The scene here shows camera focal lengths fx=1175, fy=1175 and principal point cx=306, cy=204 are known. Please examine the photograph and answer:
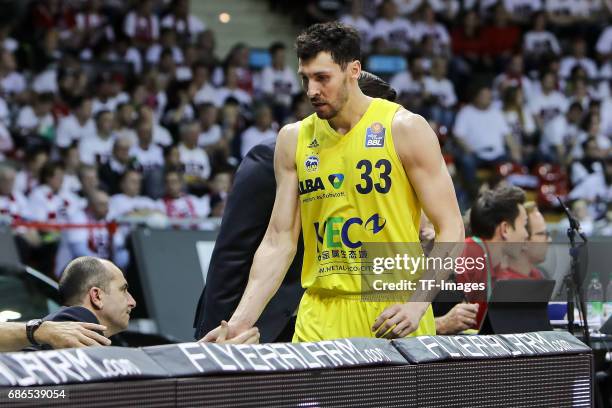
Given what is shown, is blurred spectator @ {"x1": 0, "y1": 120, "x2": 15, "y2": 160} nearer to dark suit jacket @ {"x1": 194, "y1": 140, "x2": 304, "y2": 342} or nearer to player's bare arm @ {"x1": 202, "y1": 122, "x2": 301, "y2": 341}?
dark suit jacket @ {"x1": 194, "y1": 140, "x2": 304, "y2": 342}

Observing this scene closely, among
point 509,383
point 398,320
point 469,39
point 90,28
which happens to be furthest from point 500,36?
point 509,383

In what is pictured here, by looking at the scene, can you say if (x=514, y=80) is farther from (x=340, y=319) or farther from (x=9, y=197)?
(x=340, y=319)

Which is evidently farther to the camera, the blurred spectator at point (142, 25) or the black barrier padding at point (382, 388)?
the blurred spectator at point (142, 25)

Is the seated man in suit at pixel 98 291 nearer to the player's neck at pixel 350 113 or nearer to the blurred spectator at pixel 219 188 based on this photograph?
the player's neck at pixel 350 113

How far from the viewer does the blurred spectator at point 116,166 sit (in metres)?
14.4

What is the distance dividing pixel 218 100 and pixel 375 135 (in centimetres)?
1229

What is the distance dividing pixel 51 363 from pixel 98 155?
1117cm

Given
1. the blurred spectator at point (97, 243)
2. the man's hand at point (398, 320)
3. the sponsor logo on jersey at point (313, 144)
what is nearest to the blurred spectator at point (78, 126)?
the blurred spectator at point (97, 243)

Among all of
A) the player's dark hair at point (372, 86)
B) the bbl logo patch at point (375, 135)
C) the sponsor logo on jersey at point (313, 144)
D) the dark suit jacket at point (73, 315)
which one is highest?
the player's dark hair at point (372, 86)

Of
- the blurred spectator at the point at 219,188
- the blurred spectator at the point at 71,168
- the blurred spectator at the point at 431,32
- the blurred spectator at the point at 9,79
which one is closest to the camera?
the blurred spectator at the point at 71,168

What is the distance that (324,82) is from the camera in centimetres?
540

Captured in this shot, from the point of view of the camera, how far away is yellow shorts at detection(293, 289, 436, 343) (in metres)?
5.56

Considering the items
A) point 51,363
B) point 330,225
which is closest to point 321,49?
point 330,225

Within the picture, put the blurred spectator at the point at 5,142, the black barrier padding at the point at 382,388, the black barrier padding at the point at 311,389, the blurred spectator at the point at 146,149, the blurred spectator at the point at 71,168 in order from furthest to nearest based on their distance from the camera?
the blurred spectator at the point at 146,149, the blurred spectator at the point at 5,142, the blurred spectator at the point at 71,168, the black barrier padding at the point at 311,389, the black barrier padding at the point at 382,388
